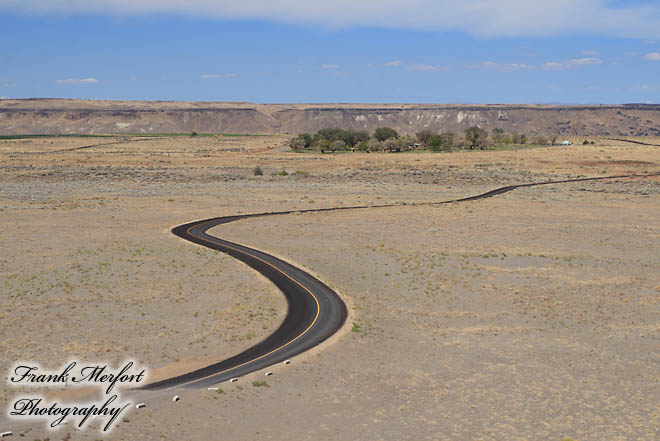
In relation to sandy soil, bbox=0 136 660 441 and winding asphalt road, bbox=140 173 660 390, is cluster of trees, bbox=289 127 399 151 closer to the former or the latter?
sandy soil, bbox=0 136 660 441

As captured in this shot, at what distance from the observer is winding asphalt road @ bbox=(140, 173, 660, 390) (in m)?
26.7

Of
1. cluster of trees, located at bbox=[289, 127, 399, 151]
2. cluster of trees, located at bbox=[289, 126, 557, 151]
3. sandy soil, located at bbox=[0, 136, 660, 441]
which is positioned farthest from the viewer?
cluster of trees, located at bbox=[289, 127, 399, 151]

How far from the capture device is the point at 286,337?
31359 millimetres

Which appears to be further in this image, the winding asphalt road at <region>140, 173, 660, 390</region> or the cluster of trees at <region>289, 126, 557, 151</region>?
the cluster of trees at <region>289, 126, 557, 151</region>

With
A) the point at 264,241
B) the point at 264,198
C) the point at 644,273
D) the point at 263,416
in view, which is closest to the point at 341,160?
the point at 264,198

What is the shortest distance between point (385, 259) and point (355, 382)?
22.0 m

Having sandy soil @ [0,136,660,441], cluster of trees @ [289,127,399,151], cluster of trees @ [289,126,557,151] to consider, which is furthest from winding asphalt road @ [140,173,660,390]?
cluster of trees @ [289,127,399,151]

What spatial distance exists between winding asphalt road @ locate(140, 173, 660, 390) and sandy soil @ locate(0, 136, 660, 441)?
909 mm

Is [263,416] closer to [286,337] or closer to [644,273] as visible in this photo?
[286,337]

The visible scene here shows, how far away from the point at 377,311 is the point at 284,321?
213 inches

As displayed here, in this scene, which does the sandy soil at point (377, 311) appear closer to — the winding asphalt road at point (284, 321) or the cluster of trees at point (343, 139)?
the winding asphalt road at point (284, 321)

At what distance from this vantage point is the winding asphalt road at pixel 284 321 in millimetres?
26672

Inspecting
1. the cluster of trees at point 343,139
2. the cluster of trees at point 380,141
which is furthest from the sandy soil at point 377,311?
the cluster of trees at point 343,139

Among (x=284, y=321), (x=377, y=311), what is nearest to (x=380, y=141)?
(x=377, y=311)
